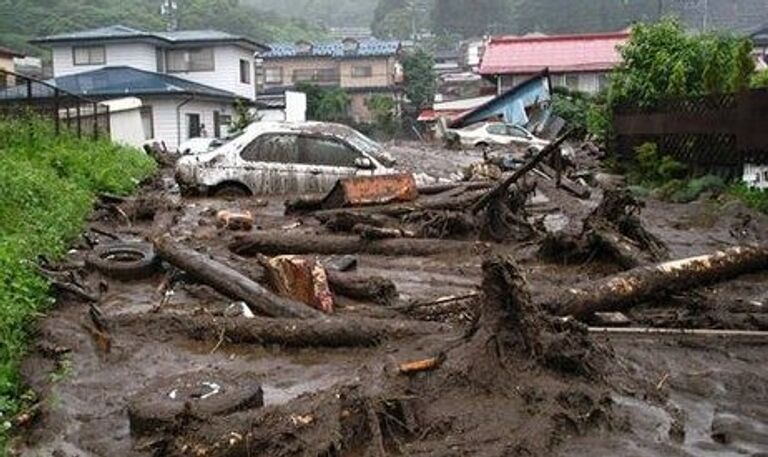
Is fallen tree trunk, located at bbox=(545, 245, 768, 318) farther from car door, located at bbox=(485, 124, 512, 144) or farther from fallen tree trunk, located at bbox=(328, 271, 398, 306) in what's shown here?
car door, located at bbox=(485, 124, 512, 144)

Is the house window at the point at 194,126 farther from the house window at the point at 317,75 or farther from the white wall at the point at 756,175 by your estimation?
the white wall at the point at 756,175

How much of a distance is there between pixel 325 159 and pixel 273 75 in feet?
168

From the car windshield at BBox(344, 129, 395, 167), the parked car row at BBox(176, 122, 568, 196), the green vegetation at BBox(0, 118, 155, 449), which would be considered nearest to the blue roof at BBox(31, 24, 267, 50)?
the green vegetation at BBox(0, 118, 155, 449)

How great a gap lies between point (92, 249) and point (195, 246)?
3.74 feet

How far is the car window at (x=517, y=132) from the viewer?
29.0 meters

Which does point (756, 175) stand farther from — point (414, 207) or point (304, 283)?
point (304, 283)

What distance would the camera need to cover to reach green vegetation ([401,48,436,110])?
5919 centimetres

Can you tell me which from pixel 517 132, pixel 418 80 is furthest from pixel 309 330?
pixel 418 80

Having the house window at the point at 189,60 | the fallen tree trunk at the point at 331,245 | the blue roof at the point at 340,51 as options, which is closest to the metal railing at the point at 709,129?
the fallen tree trunk at the point at 331,245

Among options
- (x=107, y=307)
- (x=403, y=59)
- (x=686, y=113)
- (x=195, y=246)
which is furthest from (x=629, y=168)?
(x=403, y=59)

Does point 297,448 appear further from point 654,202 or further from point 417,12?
point 417,12

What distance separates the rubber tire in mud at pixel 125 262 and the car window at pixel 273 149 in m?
5.08

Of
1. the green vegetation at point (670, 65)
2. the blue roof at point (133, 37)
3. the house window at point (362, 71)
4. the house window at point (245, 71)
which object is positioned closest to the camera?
the green vegetation at point (670, 65)

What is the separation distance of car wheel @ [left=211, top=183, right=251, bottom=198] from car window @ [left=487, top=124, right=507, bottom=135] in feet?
57.4
